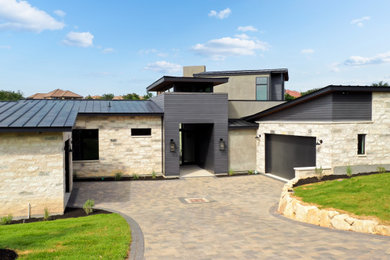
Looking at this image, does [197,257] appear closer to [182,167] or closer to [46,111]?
[46,111]

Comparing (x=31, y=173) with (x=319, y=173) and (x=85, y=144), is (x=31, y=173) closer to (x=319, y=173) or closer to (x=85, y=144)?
(x=85, y=144)

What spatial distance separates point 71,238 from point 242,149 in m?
14.1

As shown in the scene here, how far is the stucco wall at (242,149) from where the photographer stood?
65.8ft

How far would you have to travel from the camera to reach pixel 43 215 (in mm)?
11297

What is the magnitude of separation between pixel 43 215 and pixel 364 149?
15.1 metres

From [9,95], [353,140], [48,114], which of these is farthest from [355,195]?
[9,95]

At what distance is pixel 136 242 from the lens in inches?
310

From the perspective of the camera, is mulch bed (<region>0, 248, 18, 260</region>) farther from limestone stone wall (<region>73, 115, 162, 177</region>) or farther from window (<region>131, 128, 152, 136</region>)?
window (<region>131, 128, 152, 136</region>)

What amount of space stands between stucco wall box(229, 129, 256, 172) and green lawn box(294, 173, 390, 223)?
725cm

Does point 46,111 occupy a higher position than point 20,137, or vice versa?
point 46,111

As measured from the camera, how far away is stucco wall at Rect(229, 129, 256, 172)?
789 inches

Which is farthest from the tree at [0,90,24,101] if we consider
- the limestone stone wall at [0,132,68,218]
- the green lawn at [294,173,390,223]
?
the green lawn at [294,173,390,223]

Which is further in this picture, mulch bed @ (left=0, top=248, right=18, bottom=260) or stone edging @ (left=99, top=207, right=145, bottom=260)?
stone edging @ (left=99, top=207, right=145, bottom=260)

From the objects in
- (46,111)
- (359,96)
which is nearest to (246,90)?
(359,96)
